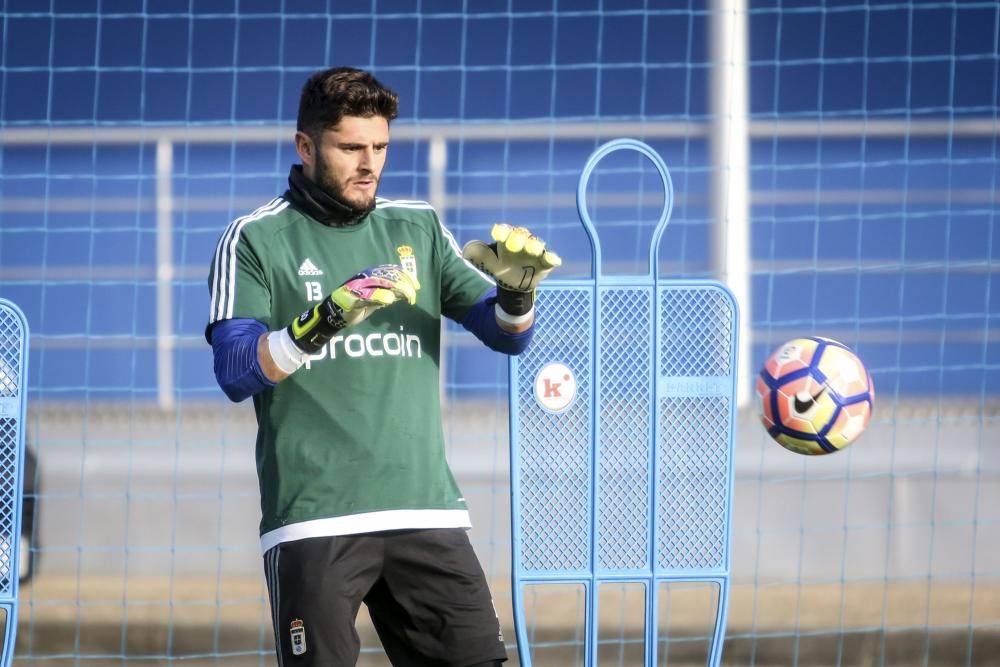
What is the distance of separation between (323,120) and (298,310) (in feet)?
1.30

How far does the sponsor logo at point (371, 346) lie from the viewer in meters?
3.10

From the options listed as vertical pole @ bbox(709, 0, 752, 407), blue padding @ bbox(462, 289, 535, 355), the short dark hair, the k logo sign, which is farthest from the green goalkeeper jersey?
vertical pole @ bbox(709, 0, 752, 407)

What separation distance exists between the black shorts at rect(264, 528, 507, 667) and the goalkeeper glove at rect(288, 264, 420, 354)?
44 cm

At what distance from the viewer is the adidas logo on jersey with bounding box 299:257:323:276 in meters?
3.14

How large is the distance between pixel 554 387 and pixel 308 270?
1.03 metres

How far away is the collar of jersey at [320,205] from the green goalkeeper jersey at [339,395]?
0.06 feet

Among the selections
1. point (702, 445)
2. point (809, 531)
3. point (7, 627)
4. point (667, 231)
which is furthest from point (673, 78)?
point (7, 627)

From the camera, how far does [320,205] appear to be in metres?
3.15

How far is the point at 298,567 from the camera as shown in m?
3.02

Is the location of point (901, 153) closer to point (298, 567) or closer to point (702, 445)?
point (702, 445)

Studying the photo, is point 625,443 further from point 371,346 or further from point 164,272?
point 164,272

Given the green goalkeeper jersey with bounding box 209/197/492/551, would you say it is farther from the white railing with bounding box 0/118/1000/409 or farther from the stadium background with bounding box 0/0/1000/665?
the white railing with bounding box 0/118/1000/409

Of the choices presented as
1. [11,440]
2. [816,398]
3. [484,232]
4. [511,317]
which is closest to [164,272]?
[484,232]

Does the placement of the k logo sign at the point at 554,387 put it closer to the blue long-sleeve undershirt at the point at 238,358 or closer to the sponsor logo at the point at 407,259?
the sponsor logo at the point at 407,259
